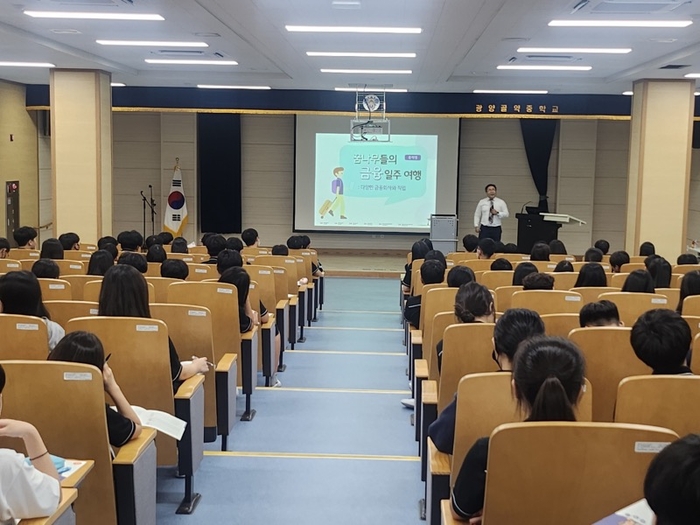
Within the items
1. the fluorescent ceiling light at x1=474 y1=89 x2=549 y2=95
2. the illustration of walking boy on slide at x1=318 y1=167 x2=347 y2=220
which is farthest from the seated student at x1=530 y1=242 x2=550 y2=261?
the illustration of walking boy on slide at x1=318 y1=167 x2=347 y2=220

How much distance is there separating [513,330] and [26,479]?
180cm

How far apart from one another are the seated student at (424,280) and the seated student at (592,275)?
1100 millimetres

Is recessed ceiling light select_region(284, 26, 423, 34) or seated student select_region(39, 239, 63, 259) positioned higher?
recessed ceiling light select_region(284, 26, 423, 34)

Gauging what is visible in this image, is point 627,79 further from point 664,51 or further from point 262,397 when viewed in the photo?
point 262,397

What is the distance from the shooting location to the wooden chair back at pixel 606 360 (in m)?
3.45

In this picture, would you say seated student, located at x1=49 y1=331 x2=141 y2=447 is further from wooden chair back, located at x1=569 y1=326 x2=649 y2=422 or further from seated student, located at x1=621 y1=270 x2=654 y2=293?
seated student, located at x1=621 y1=270 x2=654 y2=293

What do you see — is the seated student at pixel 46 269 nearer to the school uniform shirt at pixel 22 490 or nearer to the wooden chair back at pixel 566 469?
the school uniform shirt at pixel 22 490

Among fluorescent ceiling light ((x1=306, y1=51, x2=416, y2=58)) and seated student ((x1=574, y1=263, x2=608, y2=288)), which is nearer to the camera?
seated student ((x1=574, y1=263, x2=608, y2=288))

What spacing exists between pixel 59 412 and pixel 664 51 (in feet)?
26.9

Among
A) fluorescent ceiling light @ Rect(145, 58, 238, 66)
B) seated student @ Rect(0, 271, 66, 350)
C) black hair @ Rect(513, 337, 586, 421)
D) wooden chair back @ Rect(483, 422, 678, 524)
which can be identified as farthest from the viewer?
fluorescent ceiling light @ Rect(145, 58, 238, 66)

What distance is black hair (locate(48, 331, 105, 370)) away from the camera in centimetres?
279

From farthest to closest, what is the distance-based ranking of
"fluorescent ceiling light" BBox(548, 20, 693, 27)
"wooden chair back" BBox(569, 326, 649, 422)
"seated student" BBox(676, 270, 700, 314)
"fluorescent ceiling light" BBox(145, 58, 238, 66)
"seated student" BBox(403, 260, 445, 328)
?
1. "fluorescent ceiling light" BBox(145, 58, 238, 66)
2. "fluorescent ceiling light" BBox(548, 20, 693, 27)
3. "seated student" BBox(403, 260, 445, 328)
4. "seated student" BBox(676, 270, 700, 314)
5. "wooden chair back" BBox(569, 326, 649, 422)

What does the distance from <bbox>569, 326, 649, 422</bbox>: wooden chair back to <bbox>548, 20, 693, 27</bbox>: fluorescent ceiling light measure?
4.45 m

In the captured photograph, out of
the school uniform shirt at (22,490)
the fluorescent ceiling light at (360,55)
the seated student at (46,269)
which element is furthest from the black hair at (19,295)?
the fluorescent ceiling light at (360,55)
